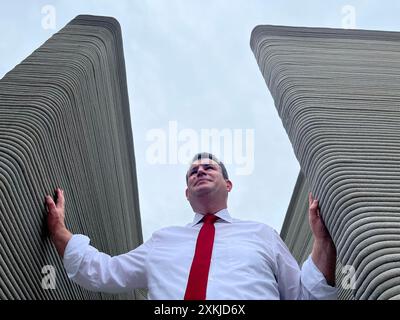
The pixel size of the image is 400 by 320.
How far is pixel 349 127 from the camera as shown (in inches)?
154

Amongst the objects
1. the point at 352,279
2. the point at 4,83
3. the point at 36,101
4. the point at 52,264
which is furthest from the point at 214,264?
the point at 4,83

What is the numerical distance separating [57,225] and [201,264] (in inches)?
48.1

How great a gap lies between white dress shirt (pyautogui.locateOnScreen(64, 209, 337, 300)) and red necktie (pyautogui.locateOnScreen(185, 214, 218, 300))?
3 cm

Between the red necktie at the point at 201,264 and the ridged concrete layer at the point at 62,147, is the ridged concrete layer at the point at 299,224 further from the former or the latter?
the red necktie at the point at 201,264

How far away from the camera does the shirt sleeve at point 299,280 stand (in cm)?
285

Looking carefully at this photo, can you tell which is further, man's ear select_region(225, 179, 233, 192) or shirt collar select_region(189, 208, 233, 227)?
man's ear select_region(225, 179, 233, 192)

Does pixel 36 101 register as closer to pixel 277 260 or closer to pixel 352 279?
pixel 277 260

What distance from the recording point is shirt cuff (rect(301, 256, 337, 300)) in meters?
2.84

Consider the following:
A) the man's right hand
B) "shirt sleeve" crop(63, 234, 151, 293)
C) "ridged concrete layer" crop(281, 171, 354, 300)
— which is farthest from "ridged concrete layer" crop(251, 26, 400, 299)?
"ridged concrete layer" crop(281, 171, 354, 300)

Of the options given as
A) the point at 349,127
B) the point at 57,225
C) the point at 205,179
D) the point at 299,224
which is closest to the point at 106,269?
the point at 57,225

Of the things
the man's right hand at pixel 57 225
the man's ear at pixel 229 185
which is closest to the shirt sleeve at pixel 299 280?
the man's ear at pixel 229 185

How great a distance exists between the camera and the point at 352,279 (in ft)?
9.40

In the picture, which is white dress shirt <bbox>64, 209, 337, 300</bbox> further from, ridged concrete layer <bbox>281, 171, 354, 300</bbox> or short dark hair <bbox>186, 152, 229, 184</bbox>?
ridged concrete layer <bbox>281, 171, 354, 300</bbox>

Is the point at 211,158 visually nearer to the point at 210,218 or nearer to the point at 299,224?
the point at 210,218
